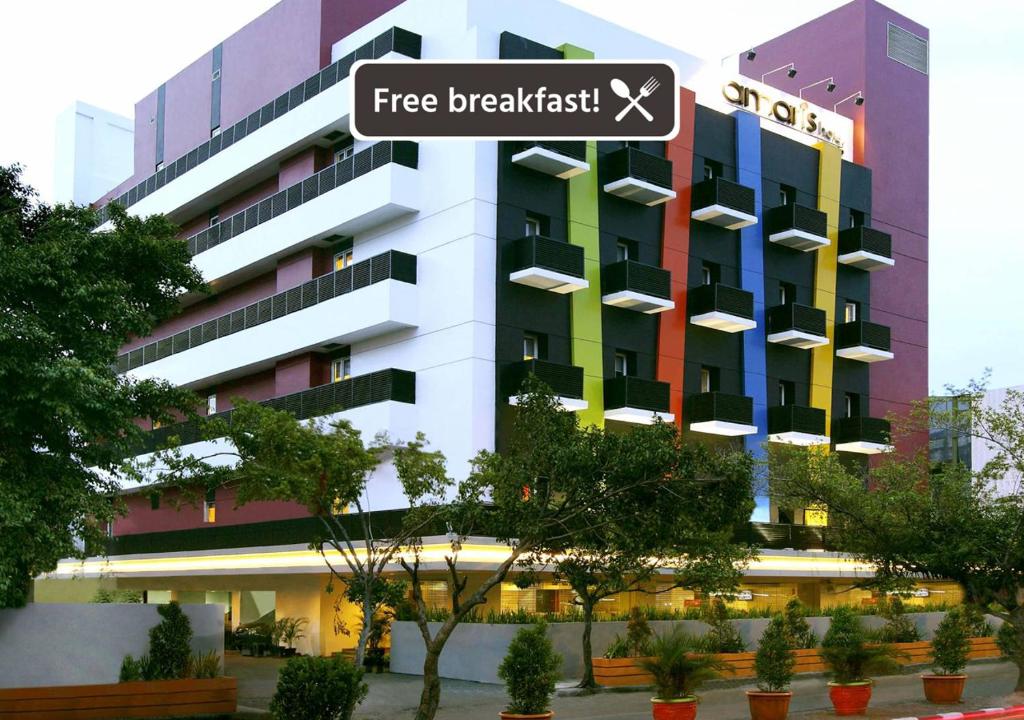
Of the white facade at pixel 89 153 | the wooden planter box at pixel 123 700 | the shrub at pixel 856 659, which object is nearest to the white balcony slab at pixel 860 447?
the shrub at pixel 856 659

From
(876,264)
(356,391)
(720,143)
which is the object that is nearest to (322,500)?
(356,391)

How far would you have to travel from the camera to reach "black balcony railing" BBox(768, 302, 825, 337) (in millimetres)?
44812

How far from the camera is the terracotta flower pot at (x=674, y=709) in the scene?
934 inches

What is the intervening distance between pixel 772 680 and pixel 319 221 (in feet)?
77.3

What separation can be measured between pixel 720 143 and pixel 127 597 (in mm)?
26689

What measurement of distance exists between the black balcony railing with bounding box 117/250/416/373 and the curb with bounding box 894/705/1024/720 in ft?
68.1

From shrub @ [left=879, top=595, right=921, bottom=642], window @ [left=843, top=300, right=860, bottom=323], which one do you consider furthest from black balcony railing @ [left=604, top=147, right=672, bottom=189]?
shrub @ [left=879, top=595, right=921, bottom=642]

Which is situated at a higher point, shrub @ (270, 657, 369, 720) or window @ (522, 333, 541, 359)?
window @ (522, 333, 541, 359)

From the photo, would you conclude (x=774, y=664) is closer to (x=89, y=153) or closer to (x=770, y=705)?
(x=770, y=705)

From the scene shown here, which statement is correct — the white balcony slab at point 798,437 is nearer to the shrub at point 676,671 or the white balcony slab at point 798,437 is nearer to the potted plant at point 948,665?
the potted plant at point 948,665

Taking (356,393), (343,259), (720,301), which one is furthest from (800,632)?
(343,259)

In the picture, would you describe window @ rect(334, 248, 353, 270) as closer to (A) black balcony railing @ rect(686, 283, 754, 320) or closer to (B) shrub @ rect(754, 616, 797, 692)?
(A) black balcony railing @ rect(686, 283, 754, 320)

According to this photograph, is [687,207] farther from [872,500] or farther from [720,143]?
[872,500]

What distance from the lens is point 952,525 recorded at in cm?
2780
